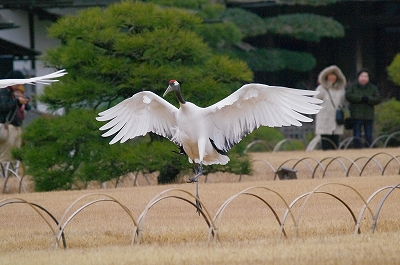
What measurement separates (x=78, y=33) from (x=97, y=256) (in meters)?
5.98

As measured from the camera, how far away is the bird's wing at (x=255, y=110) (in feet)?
27.6

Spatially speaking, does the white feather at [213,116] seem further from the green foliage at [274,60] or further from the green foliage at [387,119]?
the green foliage at [274,60]

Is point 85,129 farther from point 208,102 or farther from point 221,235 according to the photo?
point 221,235

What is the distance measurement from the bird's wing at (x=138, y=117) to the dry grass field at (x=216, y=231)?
66 cm

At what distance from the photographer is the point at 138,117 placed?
9297 millimetres

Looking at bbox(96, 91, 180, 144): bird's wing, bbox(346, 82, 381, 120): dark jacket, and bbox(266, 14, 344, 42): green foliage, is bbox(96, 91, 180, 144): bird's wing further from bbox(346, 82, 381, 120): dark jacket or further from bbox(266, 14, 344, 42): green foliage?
bbox(266, 14, 344, 42): green foliage

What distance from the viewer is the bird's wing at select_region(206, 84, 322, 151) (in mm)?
8414

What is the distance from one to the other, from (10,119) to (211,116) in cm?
458

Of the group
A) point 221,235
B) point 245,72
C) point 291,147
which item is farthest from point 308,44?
point 221,235

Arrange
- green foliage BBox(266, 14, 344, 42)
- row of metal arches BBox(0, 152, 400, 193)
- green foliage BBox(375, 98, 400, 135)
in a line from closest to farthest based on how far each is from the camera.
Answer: row of metal arches BBox(0, 152, 400, 193)
green foliage BBox(375, 98, 400, 135)
green foliage BBox(266, 14, 344, 42)

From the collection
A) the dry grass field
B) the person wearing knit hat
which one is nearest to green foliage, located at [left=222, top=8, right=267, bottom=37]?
the person wearing knit hat

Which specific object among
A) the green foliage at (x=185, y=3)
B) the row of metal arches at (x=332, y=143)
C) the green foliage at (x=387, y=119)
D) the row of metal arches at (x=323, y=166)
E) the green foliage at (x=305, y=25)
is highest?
the green foliage at (x=185, y=3)

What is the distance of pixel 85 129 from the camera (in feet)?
37.0

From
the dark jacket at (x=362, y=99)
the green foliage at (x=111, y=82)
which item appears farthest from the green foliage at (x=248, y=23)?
the green foliage at (x=111, y=82)
